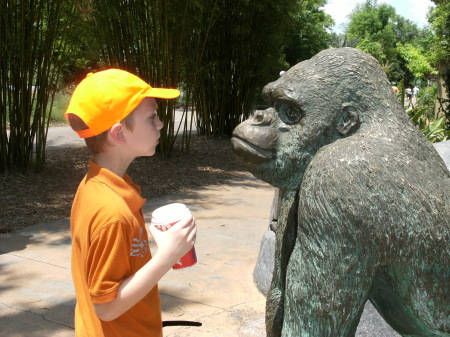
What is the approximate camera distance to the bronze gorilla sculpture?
127 cm

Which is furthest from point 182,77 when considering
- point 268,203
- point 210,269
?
point 210,269

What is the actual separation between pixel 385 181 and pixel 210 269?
313cm

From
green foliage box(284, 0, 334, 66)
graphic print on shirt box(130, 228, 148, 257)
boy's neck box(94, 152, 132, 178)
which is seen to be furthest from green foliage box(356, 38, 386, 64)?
graphic print on shirt box(130, 228, 148, 257)

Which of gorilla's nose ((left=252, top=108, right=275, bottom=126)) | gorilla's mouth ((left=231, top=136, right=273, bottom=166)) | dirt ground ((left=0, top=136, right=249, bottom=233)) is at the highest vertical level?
gorilla's nose ((left=252, top=108, right=275, bottom=126))

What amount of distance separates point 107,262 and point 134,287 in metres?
0.10

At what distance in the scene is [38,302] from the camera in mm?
3588

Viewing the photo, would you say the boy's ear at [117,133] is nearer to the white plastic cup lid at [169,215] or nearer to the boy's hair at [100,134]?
the boy's hair at [100,134]

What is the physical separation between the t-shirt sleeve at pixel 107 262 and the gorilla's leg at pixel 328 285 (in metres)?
0.45

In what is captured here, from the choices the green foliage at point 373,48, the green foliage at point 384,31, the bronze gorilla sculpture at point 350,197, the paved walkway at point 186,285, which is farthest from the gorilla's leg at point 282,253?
the green foliage at point 384,31

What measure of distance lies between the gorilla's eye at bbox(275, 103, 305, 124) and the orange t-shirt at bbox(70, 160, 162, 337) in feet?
1.64

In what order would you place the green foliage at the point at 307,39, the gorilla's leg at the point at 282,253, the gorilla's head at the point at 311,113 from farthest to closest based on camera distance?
the green foliage at the point at 307,39 < the gorilla's leg at the point at 282,253 < the gorilla's head at the point at 311,113

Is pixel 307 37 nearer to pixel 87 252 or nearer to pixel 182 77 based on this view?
pixel 182 77

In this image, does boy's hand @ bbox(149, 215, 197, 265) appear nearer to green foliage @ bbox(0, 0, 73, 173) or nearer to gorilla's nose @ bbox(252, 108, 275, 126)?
gorilla's nose @ bbox(252, 108, 275, 126)

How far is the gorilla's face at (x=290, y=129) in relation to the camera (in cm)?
141
